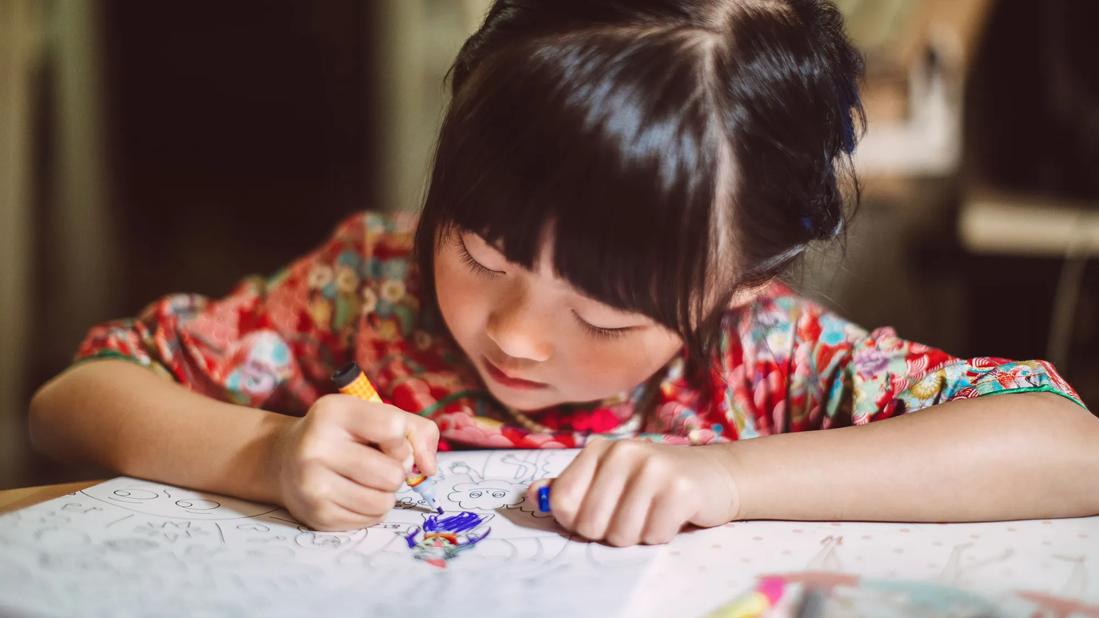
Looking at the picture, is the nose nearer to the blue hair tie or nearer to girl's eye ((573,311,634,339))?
girl's eye ((573,311,634,339))

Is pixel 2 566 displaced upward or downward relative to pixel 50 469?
upward

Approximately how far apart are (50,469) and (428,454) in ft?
5.00

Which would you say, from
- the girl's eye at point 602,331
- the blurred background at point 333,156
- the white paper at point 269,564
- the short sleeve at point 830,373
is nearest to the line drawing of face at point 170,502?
the white paper at point 269,564

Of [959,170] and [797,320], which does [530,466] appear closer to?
[797,320]

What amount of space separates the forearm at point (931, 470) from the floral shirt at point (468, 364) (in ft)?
0.15

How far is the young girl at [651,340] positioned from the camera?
0.49 m

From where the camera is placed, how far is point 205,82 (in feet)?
6.92

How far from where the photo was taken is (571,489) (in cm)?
47

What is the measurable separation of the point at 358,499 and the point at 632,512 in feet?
0.48

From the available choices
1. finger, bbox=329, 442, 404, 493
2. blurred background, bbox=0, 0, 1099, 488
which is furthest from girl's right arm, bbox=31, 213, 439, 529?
blurred background, bbox=0, 0, 1099, 488

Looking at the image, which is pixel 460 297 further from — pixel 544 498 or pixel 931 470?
pixel 931 470

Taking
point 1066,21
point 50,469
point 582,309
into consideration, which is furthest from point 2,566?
point 1066,21

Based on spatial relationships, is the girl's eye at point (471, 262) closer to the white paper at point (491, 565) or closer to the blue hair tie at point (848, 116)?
the white paper at point (491, 565)

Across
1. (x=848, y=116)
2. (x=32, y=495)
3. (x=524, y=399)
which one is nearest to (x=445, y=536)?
(x=524, y=399)
